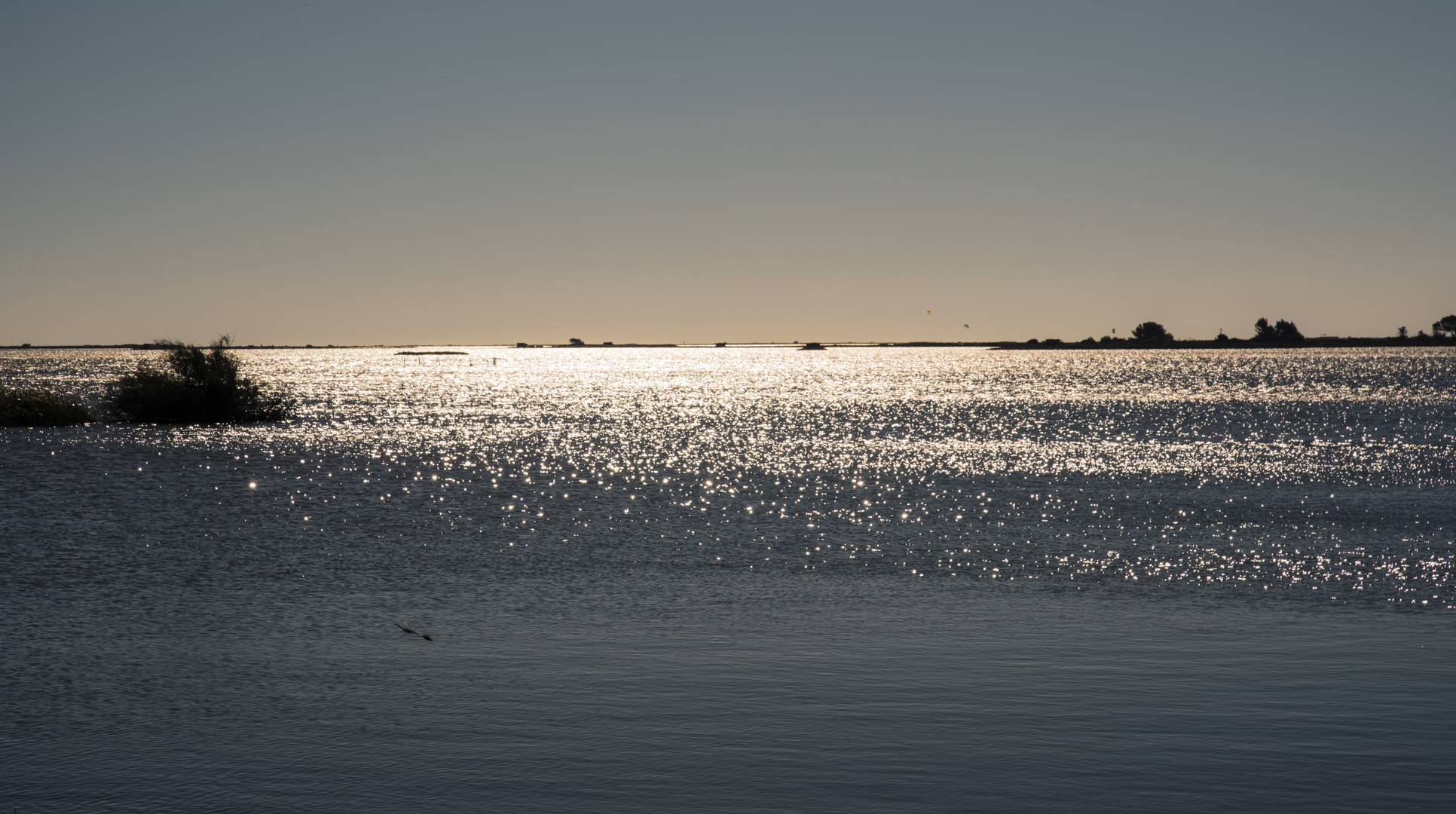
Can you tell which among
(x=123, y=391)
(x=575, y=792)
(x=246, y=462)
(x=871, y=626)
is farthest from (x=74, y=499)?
(x=123, y=391)

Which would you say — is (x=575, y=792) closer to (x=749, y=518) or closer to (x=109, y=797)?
(x=109, y=797)

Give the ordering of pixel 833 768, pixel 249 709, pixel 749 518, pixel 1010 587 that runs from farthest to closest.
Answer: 1. pixel 749 518
2. pixel 1010 587
3. pixel 249 709
4. pixel 833 768

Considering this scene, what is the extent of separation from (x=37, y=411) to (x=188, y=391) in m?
7.64

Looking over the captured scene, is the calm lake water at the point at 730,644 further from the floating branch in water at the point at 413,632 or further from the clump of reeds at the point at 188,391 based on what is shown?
the clump of reeds at the point at 188,391

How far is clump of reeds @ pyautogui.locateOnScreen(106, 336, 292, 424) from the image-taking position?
2598 inches

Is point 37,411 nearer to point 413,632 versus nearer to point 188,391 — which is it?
point 188,391

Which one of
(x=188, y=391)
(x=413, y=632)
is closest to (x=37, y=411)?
(x=188, y=391)

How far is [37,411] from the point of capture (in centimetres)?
6225

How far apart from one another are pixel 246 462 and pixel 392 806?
38447 mm

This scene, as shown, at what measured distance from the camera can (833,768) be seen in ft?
31.0

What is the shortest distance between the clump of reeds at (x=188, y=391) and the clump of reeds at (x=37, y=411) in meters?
2.86

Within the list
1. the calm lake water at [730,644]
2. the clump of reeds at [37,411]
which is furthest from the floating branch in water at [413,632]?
the clump of reeds at [37,411]

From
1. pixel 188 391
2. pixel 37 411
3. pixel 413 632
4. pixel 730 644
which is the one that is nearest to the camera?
pixel 730 644

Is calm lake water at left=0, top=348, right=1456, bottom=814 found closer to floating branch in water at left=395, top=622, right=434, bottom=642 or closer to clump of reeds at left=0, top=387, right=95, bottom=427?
floating branch in water at left=395, top=622, right=434, bottom=642
